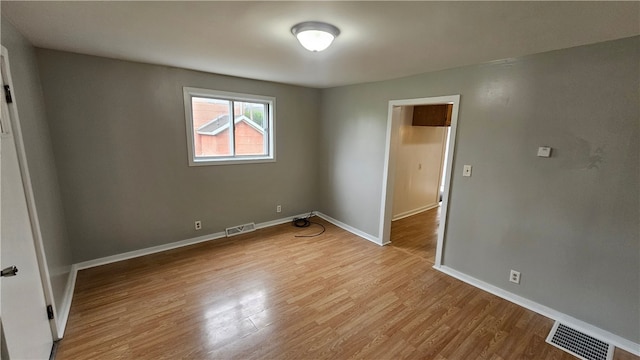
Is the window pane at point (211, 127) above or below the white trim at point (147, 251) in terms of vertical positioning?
above

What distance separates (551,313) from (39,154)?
15.5 feet

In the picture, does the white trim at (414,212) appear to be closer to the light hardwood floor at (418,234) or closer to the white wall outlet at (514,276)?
the light hardwood floor at (418,234)

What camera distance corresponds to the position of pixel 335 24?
1723 millimetres

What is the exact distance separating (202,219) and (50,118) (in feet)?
6.35

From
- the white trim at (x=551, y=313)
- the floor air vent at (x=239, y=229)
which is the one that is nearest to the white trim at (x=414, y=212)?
the white trim at (x=551, y=313)

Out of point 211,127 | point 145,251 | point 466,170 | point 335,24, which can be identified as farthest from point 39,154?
point 466,170

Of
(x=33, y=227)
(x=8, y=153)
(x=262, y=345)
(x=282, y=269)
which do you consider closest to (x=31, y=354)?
(x=33, y=227)

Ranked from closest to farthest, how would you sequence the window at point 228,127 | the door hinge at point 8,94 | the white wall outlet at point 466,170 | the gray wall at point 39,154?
the door hinge at point 8,94
the gray wall at point 39,154
the white wall outlet at point 466,170
the window at point 228,127

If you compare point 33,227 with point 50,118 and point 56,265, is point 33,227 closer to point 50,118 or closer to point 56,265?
point 56,265

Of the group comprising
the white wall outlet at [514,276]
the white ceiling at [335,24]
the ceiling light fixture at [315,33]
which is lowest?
the white wall outlet at [514,276]

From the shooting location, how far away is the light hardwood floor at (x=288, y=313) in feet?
6.48

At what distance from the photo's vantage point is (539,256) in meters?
2.41

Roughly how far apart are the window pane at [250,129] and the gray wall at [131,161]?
257 millimetres

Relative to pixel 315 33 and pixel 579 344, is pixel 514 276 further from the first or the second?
pixel 315 33
